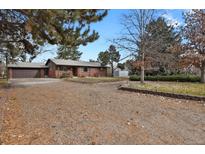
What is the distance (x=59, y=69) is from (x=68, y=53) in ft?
8.96

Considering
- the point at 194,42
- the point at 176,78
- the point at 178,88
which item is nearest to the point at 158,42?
the point at 178,88

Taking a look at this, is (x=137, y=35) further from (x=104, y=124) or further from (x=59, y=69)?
(x=104, y=124)

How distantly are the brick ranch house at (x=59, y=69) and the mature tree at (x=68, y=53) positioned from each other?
20 centimetres

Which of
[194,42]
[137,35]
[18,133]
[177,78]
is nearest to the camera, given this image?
[18,133]

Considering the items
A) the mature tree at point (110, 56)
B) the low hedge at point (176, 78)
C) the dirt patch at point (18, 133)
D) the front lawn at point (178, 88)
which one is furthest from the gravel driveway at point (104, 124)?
the low hedge at point (176, 78)

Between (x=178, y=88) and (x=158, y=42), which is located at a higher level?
(x=158, y=42)

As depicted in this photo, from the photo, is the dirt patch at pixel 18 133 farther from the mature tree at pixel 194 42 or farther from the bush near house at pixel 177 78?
the bush near house at pixel 177 78

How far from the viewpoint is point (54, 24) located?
14.5 feet

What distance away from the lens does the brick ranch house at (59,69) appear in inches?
313

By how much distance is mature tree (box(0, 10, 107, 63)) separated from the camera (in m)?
4.07
